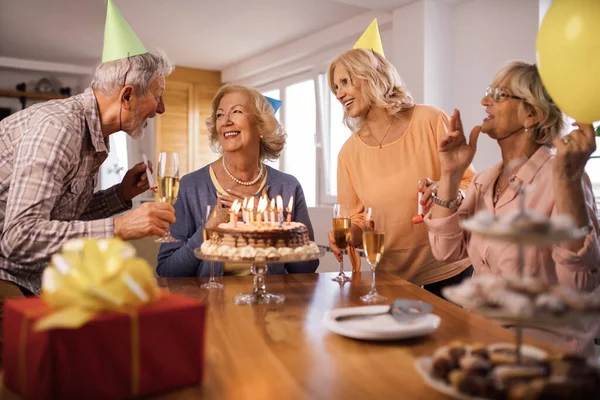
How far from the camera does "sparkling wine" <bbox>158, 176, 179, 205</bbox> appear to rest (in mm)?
1597

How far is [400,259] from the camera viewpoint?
2062mm

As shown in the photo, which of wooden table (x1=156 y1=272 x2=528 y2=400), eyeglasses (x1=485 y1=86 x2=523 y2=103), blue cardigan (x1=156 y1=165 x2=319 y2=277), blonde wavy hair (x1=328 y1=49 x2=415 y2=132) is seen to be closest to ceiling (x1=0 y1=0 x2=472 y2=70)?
blonde wavy hair (x1=328 y1=49 x2=415 y2=132)

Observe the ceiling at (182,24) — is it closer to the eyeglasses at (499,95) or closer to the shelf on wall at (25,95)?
the shelf on wall at (25,95)

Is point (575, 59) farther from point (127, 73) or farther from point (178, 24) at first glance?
point (178, 24)

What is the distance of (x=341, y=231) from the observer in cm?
161

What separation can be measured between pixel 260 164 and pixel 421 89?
89.7 inches

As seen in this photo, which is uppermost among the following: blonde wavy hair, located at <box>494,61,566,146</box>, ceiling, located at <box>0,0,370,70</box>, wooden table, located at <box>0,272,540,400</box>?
ceiling, located at <box>0,0,370,70</box>

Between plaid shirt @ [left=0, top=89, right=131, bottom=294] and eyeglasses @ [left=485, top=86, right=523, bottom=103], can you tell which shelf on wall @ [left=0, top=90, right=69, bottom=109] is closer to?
plaid shirt @ [left=0, top=89, right=131, bottom=294]

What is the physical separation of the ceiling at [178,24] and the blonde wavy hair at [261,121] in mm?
2548

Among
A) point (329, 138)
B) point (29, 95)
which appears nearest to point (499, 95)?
point (329, 138)

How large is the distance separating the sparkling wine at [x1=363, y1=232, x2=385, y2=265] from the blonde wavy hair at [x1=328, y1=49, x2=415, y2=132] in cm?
86

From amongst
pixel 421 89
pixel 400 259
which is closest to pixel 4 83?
pixel 421 89

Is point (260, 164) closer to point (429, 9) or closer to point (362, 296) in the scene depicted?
point (362, 296)

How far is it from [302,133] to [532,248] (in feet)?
16.9
